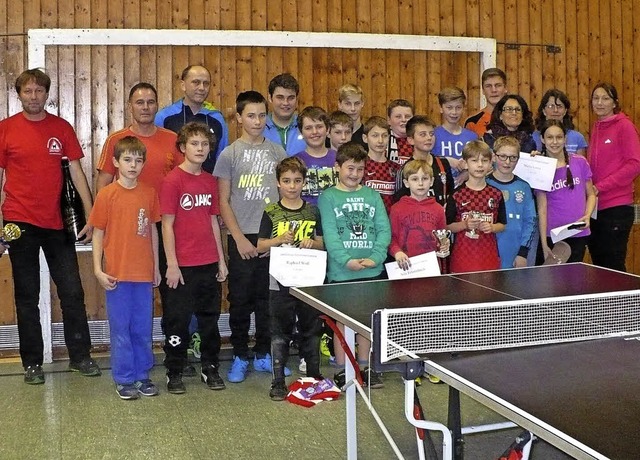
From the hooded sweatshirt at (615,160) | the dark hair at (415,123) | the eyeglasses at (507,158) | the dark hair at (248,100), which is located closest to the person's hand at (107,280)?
the dark hair at (248,100)

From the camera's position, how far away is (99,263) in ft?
17.2

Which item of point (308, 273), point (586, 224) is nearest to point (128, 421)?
point (308, 273)

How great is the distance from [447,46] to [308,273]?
3684mm

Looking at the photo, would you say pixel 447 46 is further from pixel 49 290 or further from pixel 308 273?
pixel 49 290

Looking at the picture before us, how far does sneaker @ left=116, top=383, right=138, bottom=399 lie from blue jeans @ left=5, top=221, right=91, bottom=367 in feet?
2.89

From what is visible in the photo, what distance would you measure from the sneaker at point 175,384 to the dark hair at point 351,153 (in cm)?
193

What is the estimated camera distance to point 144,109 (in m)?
5.64

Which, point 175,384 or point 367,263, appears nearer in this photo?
point 367,263

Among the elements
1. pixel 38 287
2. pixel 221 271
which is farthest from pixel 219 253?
pixel 38 287

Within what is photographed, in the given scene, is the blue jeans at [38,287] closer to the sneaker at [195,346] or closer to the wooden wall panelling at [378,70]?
the sneaker at [195,346]

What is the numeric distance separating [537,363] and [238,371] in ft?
11.1

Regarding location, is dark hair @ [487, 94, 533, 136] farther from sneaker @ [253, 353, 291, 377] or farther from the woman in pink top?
sneaker @ [253, 353, 291, 377]

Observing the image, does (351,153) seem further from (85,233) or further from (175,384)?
(85,233)

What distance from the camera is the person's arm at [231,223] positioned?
549 cm
